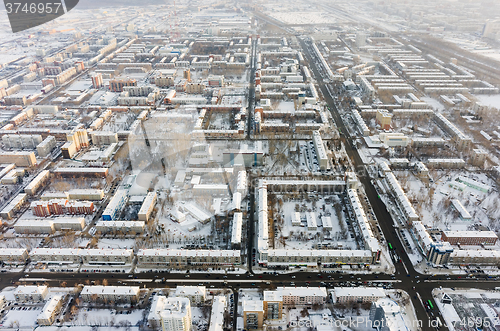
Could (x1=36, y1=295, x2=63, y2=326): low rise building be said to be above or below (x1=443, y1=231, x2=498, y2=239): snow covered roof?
below

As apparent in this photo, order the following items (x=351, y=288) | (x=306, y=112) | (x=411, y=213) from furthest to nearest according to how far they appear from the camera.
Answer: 1. (x=306, y=112)
2. (x=411, y=213)
3. (x=351, y=288)

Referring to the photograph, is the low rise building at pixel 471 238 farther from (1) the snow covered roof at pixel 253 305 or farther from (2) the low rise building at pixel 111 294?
(2) the low rise building at pixel 111 294

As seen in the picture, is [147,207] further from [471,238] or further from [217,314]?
[471,238]

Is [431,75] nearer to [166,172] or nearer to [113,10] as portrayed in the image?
[166,172]

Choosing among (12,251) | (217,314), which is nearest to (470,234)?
(217,314)

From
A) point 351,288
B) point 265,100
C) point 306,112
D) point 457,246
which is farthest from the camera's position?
point 265,100

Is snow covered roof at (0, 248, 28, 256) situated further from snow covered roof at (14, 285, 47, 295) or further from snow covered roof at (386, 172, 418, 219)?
snow covered roof at (386, 172, 418, 219)

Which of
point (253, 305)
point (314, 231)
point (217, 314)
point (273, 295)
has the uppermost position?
point (273, 295)

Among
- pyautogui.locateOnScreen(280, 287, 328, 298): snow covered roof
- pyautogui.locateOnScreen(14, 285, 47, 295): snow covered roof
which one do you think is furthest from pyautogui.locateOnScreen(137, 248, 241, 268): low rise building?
pyautogui.locateOnScreen(14, 285, 47, 295): snow covered roof

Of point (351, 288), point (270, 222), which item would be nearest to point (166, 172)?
point (270, 222)
